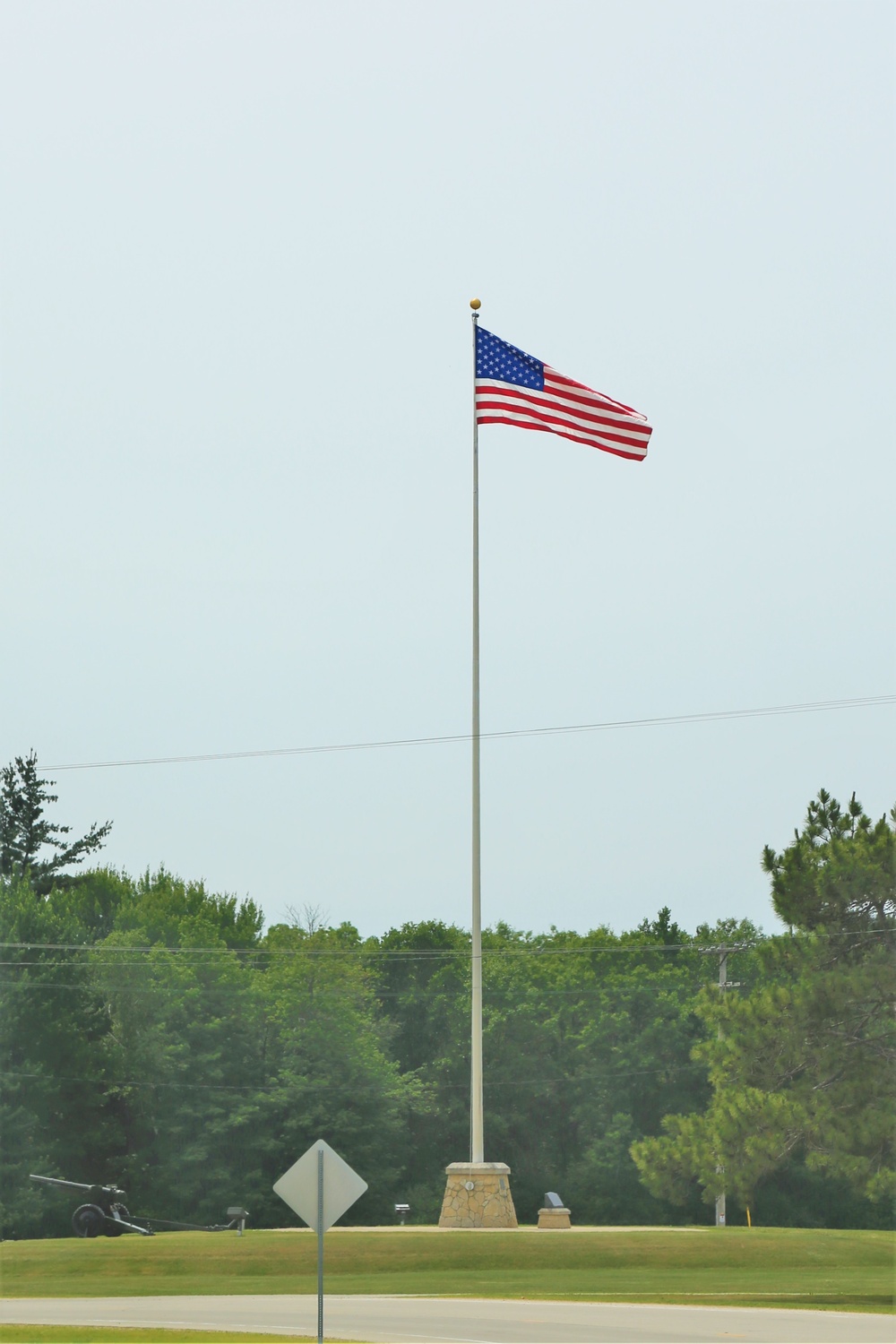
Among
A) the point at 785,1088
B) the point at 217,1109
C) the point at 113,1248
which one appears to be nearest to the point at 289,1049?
the point at 217,1109

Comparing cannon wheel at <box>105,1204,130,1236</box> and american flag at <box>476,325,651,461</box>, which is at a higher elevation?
american flag at <box>476,325,651,461</box>

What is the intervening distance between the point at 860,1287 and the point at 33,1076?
3987 centimetres

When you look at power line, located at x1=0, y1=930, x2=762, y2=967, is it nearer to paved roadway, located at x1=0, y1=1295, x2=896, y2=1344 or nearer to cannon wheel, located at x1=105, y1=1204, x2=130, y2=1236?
cannon wheel, located at x1=105, y1=1204, x2=130, y2=1236

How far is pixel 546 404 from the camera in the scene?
93.5 feet

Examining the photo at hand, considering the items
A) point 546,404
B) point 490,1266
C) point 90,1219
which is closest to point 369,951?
point 90,1219

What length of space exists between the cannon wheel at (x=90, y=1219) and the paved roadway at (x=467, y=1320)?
11.0 meters

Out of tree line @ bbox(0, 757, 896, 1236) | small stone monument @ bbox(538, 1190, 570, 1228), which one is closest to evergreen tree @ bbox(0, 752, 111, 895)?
tree line @ bbox(0, 757, 896, 1236)

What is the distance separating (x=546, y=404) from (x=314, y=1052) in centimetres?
4115

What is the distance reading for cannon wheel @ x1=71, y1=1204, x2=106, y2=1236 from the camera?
1372 inches

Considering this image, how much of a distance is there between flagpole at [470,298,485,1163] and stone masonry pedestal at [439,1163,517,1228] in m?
0.27

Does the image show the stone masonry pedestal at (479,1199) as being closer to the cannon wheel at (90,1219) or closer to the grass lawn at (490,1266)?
the grass lawn at (490,1266)

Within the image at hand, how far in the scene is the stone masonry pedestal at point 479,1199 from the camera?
28938 mm

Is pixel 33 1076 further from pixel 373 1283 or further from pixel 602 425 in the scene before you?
pixel 602 425

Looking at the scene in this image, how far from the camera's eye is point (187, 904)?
71250 mm
